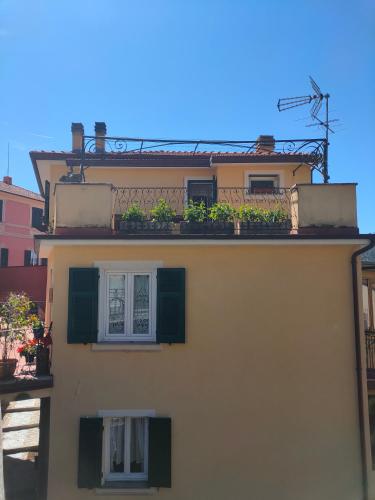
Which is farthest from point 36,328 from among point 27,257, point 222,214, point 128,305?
point 27,257

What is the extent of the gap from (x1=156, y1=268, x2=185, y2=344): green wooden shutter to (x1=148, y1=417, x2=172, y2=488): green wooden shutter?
1.53 m

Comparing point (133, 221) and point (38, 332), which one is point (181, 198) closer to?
point (133, 221)

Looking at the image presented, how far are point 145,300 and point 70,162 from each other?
5.70m

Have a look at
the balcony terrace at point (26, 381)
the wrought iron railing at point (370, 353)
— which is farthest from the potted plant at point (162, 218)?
the wrought iron railing at point (370, 353)

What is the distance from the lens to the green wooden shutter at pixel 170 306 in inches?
296

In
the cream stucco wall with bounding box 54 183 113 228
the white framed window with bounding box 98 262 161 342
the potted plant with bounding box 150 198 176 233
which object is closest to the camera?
the white framed window with bounding box 98 262 161 342

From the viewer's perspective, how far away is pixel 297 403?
24.9 feet

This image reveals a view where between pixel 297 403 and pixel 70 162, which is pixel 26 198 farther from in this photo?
pixel 297 403

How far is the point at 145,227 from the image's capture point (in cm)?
807

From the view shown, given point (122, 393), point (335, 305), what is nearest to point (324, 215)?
point (335, 305)

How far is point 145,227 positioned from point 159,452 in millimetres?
4259

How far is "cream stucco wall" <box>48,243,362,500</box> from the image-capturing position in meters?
7.44

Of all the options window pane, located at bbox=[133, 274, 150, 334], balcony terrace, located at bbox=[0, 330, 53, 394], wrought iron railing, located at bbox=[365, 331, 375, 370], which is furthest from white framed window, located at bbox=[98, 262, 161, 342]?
wrought iron railing, located at bbox=[365, 331, 375, 370]

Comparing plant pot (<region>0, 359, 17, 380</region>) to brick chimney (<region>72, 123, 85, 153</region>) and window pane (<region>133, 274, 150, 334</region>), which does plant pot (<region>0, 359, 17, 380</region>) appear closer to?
window pane (<region>133, 274, 150, 334</region>)
